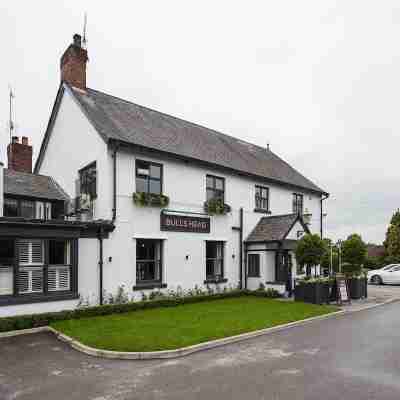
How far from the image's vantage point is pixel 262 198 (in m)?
21.0

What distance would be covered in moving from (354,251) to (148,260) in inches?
424

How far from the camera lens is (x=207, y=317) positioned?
12164mm

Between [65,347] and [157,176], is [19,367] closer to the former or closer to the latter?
[65,347]

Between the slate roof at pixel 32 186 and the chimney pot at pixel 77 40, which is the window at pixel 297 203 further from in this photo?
the chimney pot at pixel 77 40

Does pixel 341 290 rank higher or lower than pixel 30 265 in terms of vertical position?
lower

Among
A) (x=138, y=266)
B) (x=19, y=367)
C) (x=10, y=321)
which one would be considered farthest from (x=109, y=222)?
(x=19, y=367)

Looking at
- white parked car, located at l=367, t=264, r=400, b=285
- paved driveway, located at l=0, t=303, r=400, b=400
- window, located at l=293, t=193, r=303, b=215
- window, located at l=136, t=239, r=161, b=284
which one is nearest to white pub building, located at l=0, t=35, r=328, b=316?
window, located at l=136, t=239, r=161, b=284

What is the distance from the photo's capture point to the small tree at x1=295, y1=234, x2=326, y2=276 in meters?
16.5

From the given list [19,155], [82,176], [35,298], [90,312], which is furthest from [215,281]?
[19,155]

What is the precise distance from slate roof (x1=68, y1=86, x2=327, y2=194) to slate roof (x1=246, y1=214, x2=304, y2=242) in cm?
262

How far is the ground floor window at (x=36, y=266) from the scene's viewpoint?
37.3 feet

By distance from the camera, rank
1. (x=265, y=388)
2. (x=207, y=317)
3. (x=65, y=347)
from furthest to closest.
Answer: (x=207, y=317), (x=65, y=347), (x=265, y=388)

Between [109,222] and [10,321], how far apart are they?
4.64 m

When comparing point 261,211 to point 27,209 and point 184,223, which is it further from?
point 27,209
